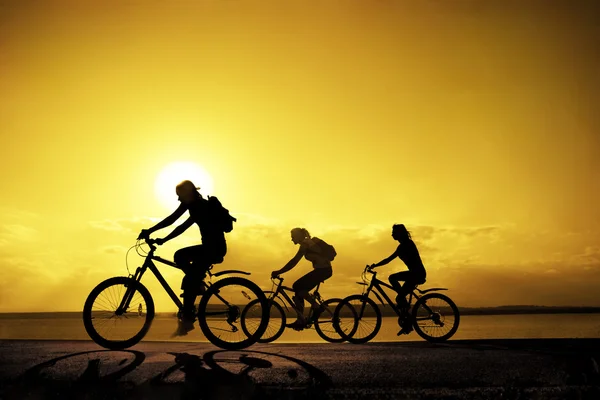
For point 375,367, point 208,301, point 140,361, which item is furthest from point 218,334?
point 375,367

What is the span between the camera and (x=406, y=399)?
540 cm

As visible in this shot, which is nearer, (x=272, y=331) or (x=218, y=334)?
(x=218, y=334)

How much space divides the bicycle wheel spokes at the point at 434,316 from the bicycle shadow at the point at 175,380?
6975 millimetres

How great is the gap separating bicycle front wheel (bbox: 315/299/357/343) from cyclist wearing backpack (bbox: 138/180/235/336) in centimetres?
505

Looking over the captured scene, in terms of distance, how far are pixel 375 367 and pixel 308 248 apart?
20.4 ft

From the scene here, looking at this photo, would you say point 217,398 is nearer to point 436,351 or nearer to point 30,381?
point 30,381

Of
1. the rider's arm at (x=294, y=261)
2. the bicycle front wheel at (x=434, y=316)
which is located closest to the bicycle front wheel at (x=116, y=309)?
the rider's arm at (x=294, y=261)

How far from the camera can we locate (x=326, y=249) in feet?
43.3

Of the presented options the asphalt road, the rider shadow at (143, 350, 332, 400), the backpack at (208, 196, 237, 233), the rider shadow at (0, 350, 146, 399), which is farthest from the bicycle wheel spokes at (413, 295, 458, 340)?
the rider shadow at (0, 350, 146, 399)

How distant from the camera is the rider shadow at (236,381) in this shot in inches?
213

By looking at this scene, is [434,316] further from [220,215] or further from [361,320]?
[220,215]

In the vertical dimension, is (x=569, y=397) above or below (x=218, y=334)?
below

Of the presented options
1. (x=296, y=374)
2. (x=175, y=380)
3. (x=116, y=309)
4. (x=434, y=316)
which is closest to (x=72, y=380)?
(x=175, y=380)

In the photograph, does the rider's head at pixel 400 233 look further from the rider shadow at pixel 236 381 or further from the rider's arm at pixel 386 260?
the rider shadow at pixel 236 381
